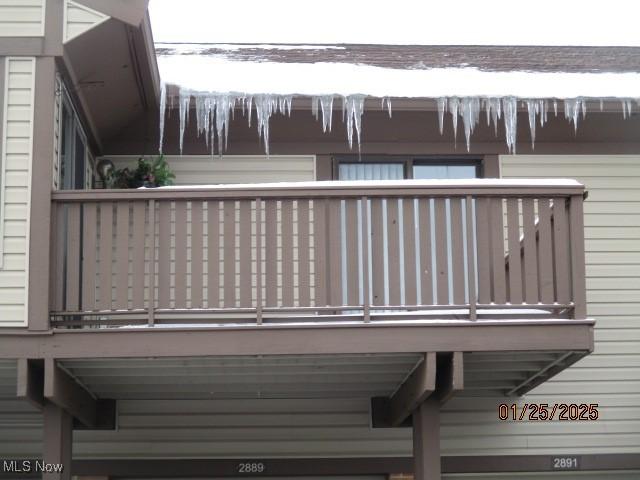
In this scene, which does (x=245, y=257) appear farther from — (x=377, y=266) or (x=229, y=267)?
(x=377, y=266)

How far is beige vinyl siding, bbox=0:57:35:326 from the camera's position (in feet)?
30.8

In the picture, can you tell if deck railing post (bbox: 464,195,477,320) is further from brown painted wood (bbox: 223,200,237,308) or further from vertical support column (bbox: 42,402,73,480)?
vertical support column (bbox: 42,402,73,480)

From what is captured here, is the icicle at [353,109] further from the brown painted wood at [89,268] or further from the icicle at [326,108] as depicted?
the brown painted wood at [89,268]

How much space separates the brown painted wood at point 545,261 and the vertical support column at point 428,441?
50.7 inches

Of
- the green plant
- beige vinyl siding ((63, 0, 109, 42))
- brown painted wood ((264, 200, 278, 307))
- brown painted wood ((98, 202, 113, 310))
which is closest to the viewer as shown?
brown painted wood ((98, 202, 113, 310))

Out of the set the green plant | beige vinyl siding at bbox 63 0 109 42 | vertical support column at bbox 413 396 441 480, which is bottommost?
vertical support column at bbox 413 396 441 480

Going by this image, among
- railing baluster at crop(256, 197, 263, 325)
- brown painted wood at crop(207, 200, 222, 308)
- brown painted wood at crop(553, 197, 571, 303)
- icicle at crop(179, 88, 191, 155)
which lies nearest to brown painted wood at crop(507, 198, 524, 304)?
brown painted wood at crop(553, 197, 571, 303)

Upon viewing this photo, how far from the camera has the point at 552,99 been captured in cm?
1186

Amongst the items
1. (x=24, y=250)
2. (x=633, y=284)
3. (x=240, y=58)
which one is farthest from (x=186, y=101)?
(x=633, y=284)

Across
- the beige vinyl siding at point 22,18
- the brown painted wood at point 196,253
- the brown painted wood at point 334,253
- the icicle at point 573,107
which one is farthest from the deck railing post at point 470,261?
the beige vinyl siding at point 22,18

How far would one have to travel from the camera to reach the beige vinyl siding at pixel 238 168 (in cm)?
1211

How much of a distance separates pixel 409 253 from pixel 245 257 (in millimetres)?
1317

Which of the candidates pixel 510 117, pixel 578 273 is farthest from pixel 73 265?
A: pixel 510 117

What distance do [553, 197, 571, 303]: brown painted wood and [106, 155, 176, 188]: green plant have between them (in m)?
3.90
